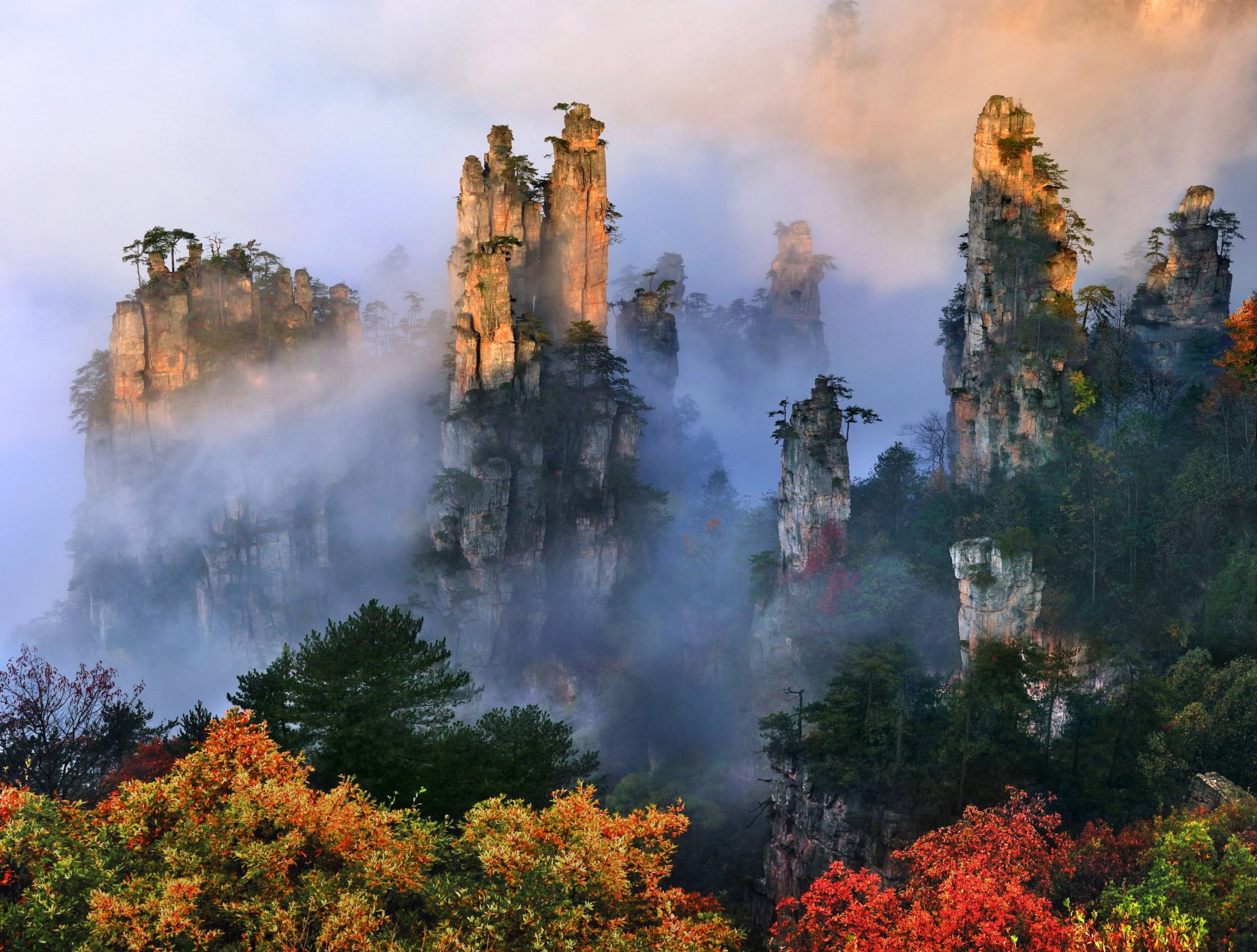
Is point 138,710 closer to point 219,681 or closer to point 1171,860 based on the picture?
point 1171,860

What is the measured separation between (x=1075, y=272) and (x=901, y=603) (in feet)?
63.0

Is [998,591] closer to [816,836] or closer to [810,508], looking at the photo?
[816,836]

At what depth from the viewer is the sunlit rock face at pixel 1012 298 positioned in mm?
45656

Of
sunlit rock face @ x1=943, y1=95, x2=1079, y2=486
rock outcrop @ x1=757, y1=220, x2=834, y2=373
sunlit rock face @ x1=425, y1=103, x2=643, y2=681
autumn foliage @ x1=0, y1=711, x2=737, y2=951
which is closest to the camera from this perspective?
autumn foliage @ x1=0, y1=711, x2=737, y2=951

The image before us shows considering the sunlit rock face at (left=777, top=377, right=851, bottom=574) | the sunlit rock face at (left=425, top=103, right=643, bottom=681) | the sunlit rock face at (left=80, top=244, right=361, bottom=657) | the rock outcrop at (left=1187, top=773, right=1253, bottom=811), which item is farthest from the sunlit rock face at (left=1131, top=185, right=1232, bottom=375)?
the sunlit rock face at (left=80, top=244, right=361, bottom=657)

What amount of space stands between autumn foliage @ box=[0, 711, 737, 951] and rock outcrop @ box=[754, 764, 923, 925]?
14688 millimetres

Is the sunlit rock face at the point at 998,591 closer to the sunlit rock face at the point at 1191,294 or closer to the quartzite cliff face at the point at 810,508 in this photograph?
the quartzite cliff face at the point at 810,508

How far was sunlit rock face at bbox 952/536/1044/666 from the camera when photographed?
129 ft

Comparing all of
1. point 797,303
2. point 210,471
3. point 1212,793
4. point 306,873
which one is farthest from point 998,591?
point 797,303

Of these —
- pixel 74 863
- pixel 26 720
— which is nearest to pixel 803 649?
pixel 26 720

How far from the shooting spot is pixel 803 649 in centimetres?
4891

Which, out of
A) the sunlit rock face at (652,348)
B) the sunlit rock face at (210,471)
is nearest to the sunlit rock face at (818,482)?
the sunlit rock face at (652,348)

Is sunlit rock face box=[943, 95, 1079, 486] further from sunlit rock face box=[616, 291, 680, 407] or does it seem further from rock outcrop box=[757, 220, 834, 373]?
rock outcrop box=[757, 220, 834, 373]

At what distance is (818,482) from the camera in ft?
169
